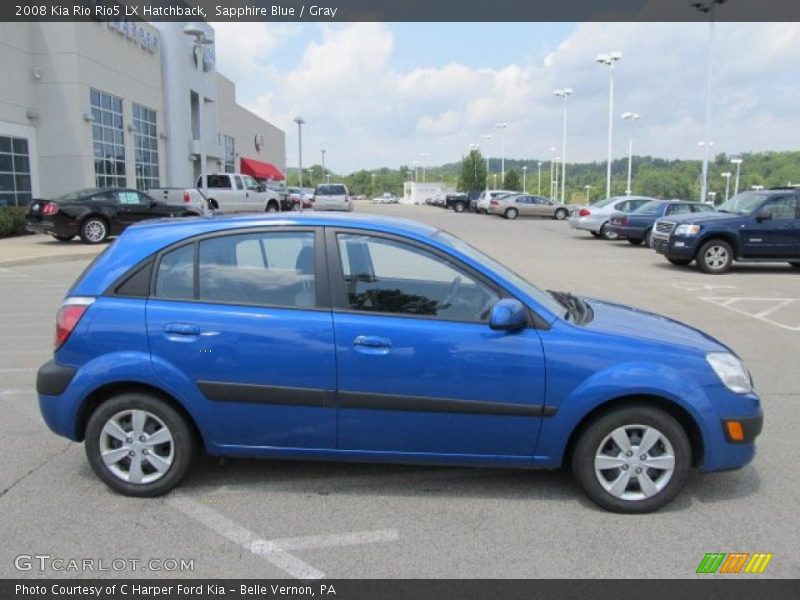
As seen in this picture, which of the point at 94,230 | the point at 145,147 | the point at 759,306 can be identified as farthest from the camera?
the point at 145,147

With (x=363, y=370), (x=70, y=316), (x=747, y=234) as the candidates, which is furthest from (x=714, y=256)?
(x=70, y=316)

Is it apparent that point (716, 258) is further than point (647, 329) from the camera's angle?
Yes

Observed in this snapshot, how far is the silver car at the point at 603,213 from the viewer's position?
22891 mm

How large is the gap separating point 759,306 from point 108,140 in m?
26.3

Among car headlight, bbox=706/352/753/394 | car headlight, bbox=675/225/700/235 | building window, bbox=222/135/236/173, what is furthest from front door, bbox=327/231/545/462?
building window, bbox=222/135/236/173

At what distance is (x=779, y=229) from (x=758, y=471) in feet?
38.0

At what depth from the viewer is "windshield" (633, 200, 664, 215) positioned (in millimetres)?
20438

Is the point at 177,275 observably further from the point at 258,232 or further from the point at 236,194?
the point at 236,194

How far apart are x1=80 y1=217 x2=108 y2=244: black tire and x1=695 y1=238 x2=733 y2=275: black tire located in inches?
595

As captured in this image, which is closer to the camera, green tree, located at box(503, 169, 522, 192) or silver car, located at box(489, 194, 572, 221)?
silver car, located at box(489, 194, 572, 221)

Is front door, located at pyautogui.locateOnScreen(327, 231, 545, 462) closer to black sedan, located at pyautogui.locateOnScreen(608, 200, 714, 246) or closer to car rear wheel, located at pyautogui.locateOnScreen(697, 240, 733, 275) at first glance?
car rear wheel, located at pyautogui.locateOnScreen(697, 240, 733, 275)

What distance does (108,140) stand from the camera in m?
28.2
